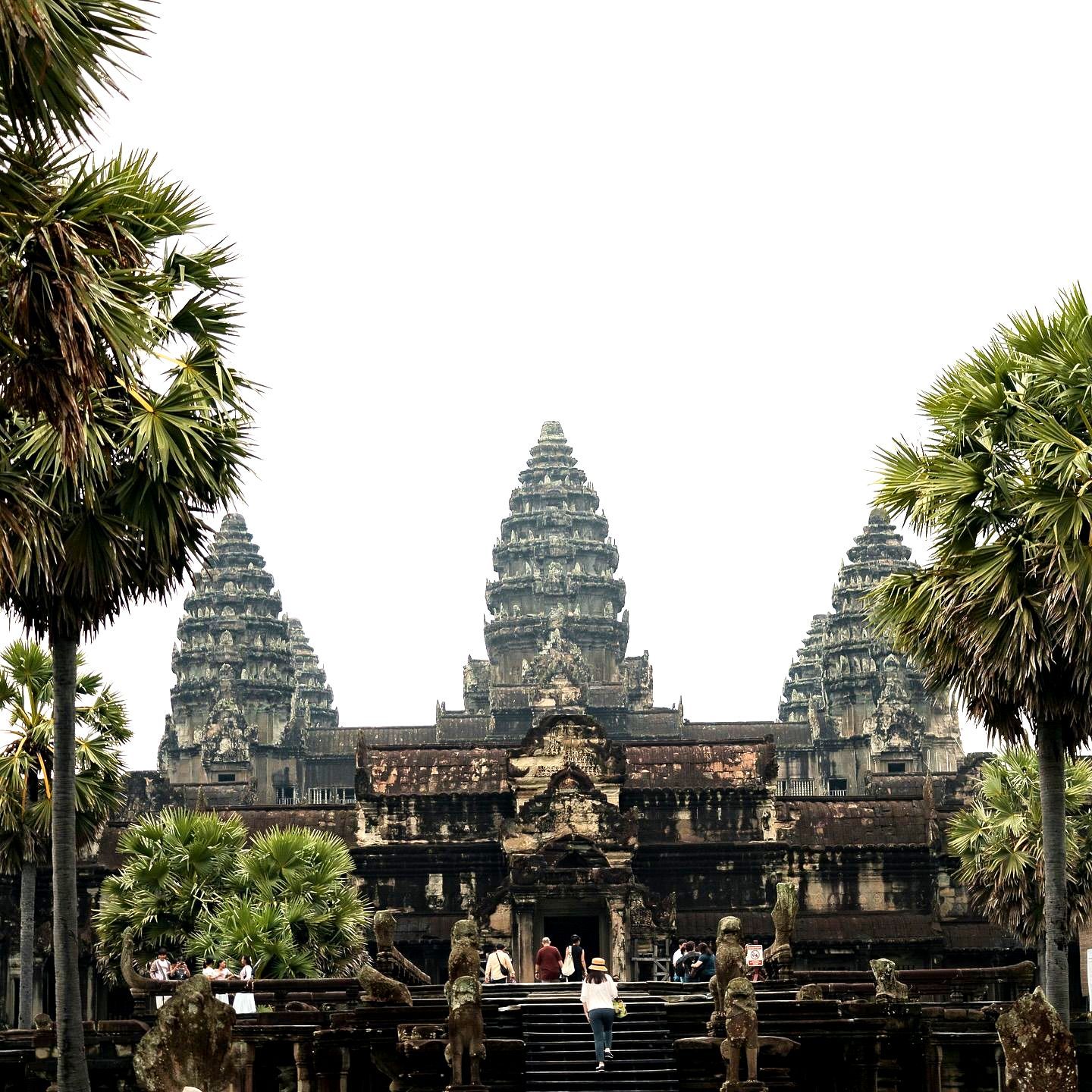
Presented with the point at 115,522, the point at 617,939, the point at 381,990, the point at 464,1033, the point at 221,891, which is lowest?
the point at 617,939

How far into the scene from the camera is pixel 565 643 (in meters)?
94.1

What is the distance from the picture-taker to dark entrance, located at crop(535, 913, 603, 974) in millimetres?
50562

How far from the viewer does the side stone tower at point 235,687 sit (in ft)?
284

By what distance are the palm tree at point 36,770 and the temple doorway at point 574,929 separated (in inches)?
559

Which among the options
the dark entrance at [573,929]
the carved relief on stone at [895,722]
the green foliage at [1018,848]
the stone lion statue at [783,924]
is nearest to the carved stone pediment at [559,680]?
the carved relief on stone at [895,722]

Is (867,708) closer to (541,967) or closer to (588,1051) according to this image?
(541,967)

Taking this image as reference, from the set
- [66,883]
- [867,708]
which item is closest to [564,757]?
[66,883]

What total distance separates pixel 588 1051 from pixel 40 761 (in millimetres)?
12445

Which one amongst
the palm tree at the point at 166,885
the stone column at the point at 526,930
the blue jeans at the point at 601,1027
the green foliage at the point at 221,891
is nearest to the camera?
the blue jeans at the point at 601,1027

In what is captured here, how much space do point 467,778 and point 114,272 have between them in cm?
3957

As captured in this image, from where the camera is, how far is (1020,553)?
86.4ft

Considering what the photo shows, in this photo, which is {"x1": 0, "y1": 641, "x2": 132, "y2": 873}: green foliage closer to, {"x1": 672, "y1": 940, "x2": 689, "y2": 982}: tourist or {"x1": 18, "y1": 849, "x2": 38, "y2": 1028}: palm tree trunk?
{"x1": 18, "y1": 849, "x2": 38, "y2": 1028}: palm tree trunk

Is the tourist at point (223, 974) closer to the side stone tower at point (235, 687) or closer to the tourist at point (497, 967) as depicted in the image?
the tourist at point (497, 967)

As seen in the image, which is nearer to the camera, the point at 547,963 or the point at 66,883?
the point at 66,883
